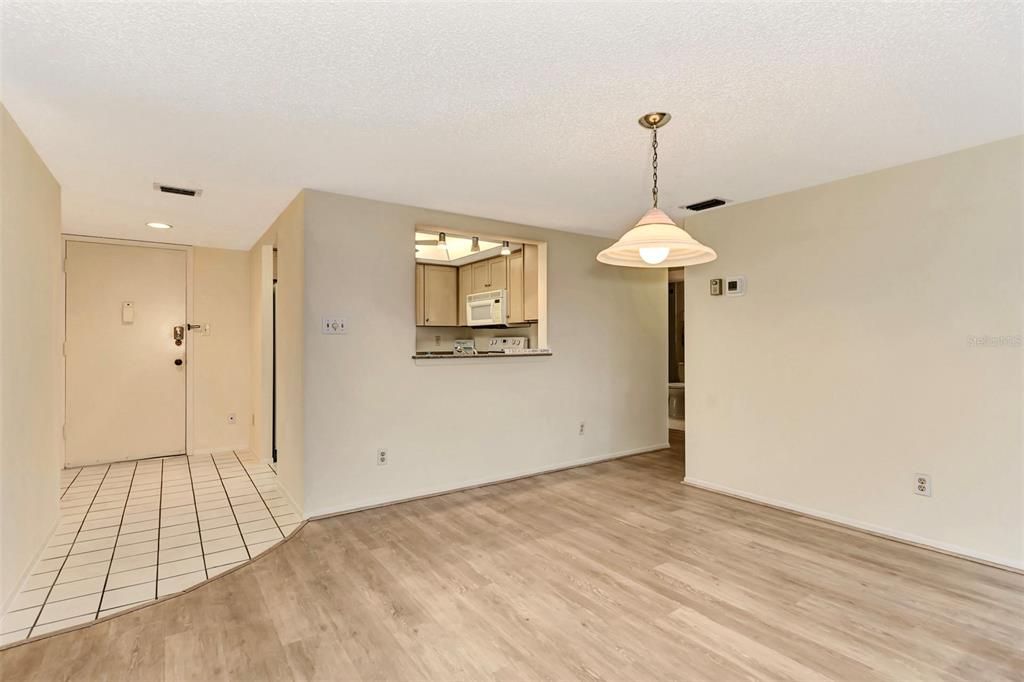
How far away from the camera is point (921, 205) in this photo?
2.92m

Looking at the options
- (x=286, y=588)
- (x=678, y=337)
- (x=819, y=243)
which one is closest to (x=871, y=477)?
(x=819, y=243)

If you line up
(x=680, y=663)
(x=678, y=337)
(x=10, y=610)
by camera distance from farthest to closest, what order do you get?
1. (x=678, y=337)
2. (x=10, y=610)
3. (x=680, y=663)

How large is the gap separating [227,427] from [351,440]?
273cm

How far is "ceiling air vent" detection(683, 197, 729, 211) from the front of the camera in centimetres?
376

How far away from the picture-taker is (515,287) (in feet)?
16.9

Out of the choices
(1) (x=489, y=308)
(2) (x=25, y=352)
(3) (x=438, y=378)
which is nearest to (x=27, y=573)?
(2) (x=25, y=352)

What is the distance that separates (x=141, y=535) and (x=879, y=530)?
4639 mm

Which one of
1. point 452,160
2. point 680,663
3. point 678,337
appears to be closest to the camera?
point 680,663

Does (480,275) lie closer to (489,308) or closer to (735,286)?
(489,308)

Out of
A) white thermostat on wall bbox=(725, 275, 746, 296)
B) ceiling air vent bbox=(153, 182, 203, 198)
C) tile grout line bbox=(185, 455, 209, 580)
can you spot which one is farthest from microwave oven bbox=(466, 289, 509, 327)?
tile grout line bbox=(185, 455, 209, 580)

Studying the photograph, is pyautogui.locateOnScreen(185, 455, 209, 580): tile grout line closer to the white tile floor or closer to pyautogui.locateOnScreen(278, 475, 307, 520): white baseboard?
the white tile floor

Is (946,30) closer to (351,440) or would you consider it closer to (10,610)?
(351,440)

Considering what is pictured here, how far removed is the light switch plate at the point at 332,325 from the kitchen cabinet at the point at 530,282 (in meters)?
1.95

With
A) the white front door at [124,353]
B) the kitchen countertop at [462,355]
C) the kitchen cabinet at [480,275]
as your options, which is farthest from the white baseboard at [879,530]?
the white front door at [124,353]
